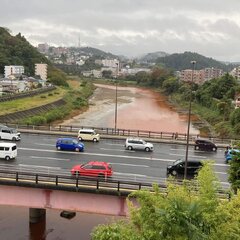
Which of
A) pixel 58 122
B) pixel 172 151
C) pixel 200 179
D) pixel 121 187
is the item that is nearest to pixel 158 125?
pixel 58 122

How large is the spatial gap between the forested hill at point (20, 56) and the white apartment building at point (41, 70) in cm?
178

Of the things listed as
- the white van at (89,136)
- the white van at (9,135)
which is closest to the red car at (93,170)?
the white van at (89,136)

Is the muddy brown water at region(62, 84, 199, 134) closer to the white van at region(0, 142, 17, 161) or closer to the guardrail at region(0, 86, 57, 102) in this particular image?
the guardrail at region(0, 86, 57, 102)

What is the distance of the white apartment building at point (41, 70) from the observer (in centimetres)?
14550

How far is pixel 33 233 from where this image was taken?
2472 cm

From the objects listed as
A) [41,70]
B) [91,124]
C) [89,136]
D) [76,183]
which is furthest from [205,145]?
[41,70]

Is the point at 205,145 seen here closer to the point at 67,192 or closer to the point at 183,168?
the point at 183,168

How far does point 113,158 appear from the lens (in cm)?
2908

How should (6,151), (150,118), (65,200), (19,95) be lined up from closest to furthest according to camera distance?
(65,200)
(6,151)
(150,118)
(19,95)

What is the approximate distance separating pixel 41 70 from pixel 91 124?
3158 inches

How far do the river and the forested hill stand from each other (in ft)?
101

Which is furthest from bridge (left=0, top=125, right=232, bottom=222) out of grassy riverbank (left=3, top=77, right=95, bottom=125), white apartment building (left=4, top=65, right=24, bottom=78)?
white apartment building (left=4, top=65, right=24, bottom=78)

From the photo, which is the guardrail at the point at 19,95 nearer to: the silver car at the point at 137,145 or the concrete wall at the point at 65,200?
the silver car at the point at 137,145

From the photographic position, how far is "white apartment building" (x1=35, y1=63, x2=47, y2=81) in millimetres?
145500
